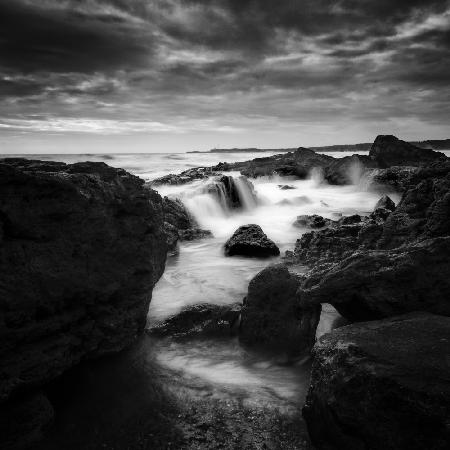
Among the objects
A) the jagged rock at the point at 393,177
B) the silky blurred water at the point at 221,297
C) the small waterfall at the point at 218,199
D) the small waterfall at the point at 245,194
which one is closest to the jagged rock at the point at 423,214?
the silky blurred water at the point at 221,297

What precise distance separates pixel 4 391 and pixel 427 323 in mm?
4015

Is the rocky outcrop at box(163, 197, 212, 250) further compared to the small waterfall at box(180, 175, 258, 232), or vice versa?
the small waterfall at box(180, 175, 258, 232)

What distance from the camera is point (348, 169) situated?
26.1 metres

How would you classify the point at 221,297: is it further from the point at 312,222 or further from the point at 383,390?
the point at 312,222

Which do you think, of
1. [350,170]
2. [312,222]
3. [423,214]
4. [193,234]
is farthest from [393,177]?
[423,214]

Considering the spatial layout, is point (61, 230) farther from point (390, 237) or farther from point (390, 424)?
point (390, 237)

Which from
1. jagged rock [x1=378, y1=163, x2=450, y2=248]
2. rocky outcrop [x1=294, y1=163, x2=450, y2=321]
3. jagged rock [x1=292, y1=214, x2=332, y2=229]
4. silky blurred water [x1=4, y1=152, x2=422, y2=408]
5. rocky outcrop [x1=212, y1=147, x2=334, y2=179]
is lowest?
silky blurred water [x1=4, y1=152, x2=422, y2=408]

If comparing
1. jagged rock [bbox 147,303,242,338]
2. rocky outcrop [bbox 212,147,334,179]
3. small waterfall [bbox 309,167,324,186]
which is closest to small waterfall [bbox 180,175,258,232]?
small waterfall [bbox 309,167,324,186]

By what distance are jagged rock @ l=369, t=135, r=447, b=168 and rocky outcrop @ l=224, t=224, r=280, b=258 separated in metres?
19.2

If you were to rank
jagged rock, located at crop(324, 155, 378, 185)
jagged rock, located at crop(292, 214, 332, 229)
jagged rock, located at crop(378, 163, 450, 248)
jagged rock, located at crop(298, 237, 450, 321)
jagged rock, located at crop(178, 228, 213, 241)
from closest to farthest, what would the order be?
jagged rock, located at crop(298, 237, 450, 321) → jagged rock, located at crop(378, 163, 450, 248) → jagged rock, located at crop(178, 228, 213, 241) → jagged rock, located at crop(292, 214, 332, 229) → jagged rock, located at crop(324, 155, 378, 185)

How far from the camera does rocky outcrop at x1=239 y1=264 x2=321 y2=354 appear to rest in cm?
497

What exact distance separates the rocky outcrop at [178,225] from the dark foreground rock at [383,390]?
759 cm

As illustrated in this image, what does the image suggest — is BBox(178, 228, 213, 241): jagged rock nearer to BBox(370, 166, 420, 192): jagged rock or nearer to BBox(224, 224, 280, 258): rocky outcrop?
BBox(224, 224, 280, 258): rocky outcrop

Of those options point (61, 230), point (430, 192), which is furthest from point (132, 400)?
point (430, 192)
